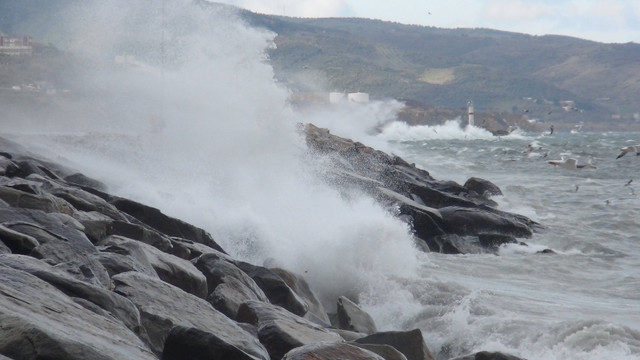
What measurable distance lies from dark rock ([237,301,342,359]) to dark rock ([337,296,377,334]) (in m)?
1.87

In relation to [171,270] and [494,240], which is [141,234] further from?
[494,240]

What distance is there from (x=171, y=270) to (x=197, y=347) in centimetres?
213

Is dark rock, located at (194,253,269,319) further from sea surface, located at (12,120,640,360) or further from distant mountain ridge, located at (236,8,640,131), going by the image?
distant mountain ridge, located at (236,8,640,131)

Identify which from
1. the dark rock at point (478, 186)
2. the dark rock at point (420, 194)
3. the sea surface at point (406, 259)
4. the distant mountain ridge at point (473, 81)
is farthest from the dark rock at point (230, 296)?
the distant mountain ridge at point (473, 81)

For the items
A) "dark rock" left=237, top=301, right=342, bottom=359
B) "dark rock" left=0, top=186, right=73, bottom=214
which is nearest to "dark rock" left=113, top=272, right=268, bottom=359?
"dark rock" left=237, top=301, right=342, bottom=359

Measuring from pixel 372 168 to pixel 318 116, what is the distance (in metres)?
26.1

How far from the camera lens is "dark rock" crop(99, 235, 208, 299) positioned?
6.67 metres

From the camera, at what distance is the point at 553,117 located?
150500mm

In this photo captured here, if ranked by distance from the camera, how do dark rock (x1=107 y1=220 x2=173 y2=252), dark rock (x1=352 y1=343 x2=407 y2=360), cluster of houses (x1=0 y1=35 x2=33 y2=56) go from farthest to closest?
cluster of houses (x1=0 y1=35 x2=33 y2=56)
dark rock (x1=107 y1=220 x2=173 y2=252)
dark rock (x1=352 y1=343 x2=407 y2=360)

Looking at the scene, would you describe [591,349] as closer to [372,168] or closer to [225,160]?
[225,160]

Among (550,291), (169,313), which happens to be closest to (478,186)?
(550,291)

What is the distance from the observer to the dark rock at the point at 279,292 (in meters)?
7.60

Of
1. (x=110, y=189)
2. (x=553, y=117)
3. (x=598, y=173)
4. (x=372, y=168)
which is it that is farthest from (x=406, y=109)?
(x=110, y=189)

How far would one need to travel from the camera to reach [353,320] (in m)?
8.02
